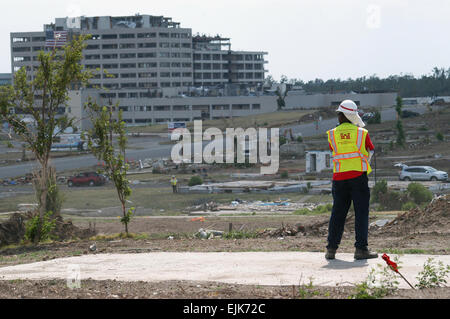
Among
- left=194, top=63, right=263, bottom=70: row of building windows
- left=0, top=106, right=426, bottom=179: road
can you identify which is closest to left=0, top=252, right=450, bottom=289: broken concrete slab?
left=0, top=106, right=426, bottom=179: road

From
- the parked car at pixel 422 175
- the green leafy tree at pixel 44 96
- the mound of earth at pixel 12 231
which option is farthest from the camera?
the parked car at pixel 422 175

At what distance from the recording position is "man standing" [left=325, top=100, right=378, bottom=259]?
8.47 meters

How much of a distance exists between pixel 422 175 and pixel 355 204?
38.7m

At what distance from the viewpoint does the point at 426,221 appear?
12586 mm

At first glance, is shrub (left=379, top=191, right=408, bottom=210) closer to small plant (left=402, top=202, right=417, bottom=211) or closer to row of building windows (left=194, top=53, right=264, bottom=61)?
small plant (left=402, top=202, right=417, bottom=211)

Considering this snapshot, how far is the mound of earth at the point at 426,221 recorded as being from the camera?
39.2ft

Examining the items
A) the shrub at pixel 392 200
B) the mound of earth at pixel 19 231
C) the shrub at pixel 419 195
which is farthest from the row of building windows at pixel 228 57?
the mound of earth at pixel 19 231

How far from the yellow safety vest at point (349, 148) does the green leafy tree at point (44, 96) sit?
730 cm

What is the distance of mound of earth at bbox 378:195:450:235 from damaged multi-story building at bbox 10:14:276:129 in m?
118

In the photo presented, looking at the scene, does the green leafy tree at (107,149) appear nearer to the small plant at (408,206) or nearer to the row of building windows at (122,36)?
the small plant at (408,206)

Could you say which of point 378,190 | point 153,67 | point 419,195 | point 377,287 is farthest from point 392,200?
point 153,67

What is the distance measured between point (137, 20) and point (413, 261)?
457 feet

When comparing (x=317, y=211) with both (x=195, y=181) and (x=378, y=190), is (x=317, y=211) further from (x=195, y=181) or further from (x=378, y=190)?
(x=195, y=181)
